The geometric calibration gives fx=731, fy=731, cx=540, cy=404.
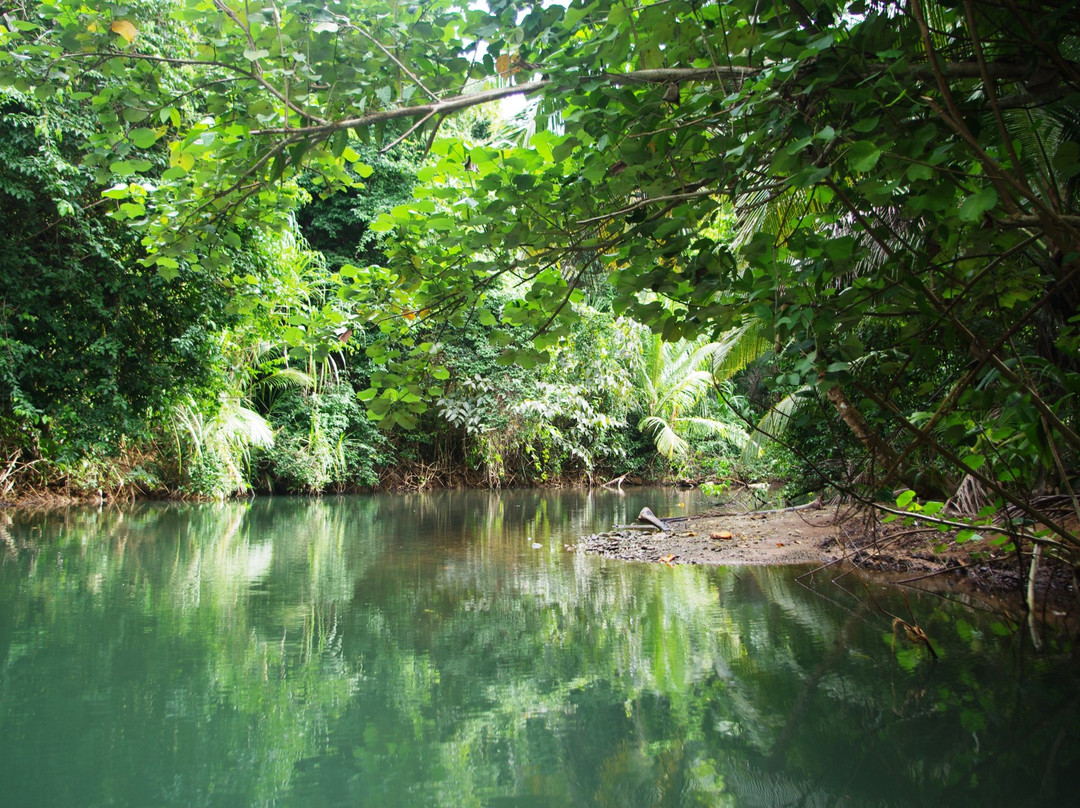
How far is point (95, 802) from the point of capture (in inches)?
53.1

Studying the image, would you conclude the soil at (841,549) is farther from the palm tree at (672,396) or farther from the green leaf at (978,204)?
the palm tree at (672,396)

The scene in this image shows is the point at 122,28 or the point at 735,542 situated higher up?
the point at 122,28

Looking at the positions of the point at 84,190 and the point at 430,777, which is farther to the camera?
the point at 84,190

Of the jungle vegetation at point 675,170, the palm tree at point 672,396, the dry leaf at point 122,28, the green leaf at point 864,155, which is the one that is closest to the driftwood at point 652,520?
the jungle vegetation at point 675,170

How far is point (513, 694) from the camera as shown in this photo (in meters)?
1.91

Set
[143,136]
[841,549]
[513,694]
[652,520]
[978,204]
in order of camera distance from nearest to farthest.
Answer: [978,204] → [143,136] → [513,694] → [841,549] → [652,520]

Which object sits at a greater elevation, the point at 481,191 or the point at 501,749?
the point at 481,191

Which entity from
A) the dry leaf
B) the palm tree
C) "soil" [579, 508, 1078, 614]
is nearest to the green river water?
"soil" [579, 508, 1078, 614]

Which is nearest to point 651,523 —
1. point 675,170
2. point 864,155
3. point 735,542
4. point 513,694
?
point 735,542

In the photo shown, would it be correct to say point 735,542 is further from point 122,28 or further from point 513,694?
point 122,28

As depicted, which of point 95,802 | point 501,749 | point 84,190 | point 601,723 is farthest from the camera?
point 84,190

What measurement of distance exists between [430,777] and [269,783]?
1.02 feet

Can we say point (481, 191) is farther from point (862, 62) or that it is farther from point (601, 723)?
point (601, 723)

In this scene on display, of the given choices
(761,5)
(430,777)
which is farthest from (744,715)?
(761,5)
